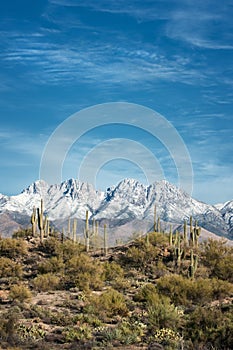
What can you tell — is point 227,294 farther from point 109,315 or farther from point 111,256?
point 111,256

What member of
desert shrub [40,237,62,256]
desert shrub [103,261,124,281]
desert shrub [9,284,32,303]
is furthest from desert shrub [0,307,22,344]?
desert shrub [40,237,62,256]

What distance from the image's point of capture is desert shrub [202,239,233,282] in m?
30.6

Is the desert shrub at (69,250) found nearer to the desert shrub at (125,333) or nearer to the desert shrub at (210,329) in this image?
the desert shrub at (125,333)

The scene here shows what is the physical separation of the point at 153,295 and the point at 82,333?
21.2ft

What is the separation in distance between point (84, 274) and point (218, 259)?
33.9 ft

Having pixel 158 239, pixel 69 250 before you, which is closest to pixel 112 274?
pixel 69 250

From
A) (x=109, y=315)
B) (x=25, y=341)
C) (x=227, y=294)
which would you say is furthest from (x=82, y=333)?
(x=227, y=294)

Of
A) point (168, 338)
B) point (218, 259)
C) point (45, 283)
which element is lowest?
point (168, 338)

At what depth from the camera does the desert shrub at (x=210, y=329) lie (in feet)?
46.4

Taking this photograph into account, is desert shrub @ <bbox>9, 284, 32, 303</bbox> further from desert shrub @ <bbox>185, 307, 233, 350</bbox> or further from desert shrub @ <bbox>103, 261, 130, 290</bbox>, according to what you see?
desert shrub @ <bbox>185, 307, 233, 350</bbox>

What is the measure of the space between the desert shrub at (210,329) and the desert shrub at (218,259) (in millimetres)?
14171

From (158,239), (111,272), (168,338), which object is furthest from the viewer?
(158,239)

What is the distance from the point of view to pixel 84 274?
92.1 ft

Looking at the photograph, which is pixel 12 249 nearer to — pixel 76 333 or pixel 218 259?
pixel 218 259
